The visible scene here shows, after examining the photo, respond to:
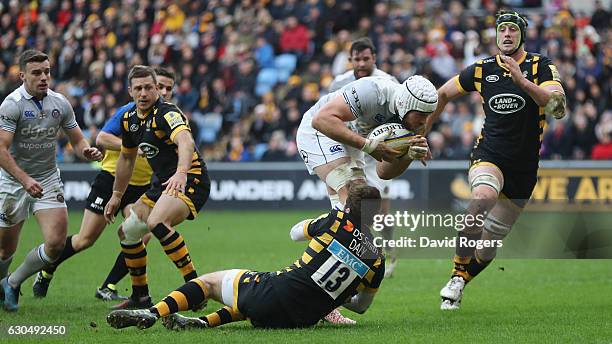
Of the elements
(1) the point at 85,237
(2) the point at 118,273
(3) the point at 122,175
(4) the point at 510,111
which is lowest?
(2) the point at 118,273

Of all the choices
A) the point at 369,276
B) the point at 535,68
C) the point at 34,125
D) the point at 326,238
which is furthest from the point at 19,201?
the point at 535,68

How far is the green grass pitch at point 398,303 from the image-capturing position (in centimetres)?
797

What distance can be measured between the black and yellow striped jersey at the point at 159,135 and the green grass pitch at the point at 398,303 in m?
1.45

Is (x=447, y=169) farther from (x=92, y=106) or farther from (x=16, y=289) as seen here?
(x=16, y=289)

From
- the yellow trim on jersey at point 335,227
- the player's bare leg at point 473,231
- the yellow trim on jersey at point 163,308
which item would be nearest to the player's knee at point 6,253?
the yellow trim on jersey at point 163,308

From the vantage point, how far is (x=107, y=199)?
37.1ft

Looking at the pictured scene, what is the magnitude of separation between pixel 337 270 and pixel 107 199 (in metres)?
4.21

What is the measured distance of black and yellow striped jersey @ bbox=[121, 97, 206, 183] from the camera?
9594mm

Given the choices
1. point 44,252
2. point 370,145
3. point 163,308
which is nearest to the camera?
point 163,308

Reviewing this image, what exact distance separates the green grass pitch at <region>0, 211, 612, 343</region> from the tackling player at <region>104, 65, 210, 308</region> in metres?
0.64

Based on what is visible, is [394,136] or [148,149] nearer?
[394,136]

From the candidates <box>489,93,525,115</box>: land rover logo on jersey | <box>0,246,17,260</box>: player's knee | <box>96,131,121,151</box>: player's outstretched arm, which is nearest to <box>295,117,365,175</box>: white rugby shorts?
<box>489,93,525,115</box>: land rover logo on jersey

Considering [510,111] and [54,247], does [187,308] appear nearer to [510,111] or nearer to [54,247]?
[54,247]

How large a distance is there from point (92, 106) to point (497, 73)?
16.2 m
